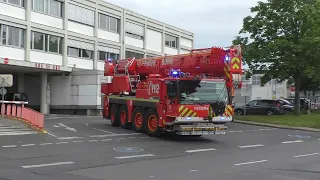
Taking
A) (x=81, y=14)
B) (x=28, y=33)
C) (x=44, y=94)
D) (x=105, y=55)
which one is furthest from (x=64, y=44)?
(x=105, y=55)

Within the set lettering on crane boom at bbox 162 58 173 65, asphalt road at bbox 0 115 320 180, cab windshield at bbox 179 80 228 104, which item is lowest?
asphalt road at bbox 0 115 320 180

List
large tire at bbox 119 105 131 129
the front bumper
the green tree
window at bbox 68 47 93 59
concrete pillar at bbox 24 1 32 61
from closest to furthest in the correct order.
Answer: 1. the front bumper
2. large tire at bbox 119 105 131 129
3. the green tree
4. concrete pillar at bbox 24 1 32 61
5. window at bbox 68 47 93 59

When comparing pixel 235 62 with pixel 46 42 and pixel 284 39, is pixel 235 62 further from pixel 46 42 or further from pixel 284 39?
pixel 46 42

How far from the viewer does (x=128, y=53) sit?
45656 millimetres

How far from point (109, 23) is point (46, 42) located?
29.4 ft

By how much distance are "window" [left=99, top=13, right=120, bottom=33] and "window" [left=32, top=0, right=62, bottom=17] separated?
5611 mm

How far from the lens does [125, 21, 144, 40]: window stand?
45.1m

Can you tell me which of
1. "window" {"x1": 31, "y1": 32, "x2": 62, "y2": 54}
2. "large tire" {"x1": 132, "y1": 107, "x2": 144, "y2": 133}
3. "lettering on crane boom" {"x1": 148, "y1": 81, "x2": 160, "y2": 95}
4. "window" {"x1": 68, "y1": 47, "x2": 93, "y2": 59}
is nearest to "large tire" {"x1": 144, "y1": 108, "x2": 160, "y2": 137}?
"large tire" {"x1": 132, "y1": 107, "x2": 144, "y2": 133}

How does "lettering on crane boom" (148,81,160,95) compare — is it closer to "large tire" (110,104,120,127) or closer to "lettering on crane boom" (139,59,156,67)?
"lettering on crane boom" (139,59,156,67)

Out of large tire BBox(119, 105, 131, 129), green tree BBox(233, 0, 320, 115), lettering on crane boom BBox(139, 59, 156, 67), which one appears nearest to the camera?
lettering on crane boom BBox(139, 59, 156, 67)

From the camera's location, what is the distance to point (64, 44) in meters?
36.6

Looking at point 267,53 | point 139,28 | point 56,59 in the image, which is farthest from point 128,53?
point 267,53

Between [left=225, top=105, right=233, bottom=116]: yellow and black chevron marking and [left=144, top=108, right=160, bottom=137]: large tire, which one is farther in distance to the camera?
[left=144, top=108, right=160, bottom=137]: large tire

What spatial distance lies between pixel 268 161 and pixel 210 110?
15.7 ft
